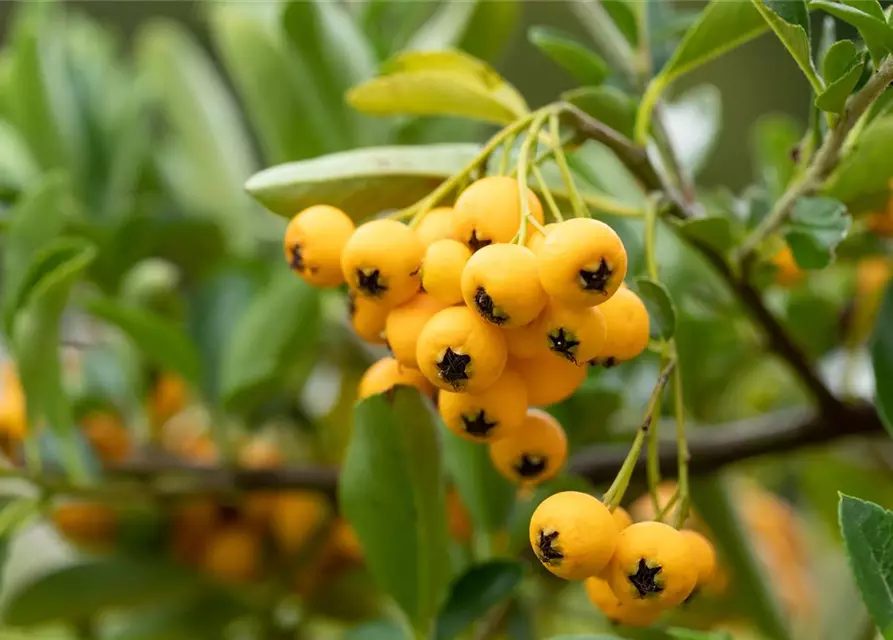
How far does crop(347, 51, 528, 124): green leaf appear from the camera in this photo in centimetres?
44

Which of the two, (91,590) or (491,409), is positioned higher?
(491,409)

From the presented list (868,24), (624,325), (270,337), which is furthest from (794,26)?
(270,337)

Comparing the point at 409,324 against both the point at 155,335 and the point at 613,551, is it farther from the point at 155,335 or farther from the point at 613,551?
the point at 155,335

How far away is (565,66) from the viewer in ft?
1.55

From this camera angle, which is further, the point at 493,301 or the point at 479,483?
the point at 479,483

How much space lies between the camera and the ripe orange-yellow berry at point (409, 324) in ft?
1.19

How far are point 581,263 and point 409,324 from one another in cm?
8

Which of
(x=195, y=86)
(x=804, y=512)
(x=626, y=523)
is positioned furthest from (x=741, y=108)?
(x=626, y=523)

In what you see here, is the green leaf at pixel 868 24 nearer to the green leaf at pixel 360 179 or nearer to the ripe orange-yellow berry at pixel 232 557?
the green leaf at pixel 360 179

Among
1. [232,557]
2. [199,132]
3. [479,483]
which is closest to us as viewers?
[479,483]

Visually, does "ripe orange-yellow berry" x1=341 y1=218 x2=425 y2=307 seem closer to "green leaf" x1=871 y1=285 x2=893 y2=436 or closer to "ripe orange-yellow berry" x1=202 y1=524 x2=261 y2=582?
"green leaf" x1=871 y1=285 x2=893 y2=436

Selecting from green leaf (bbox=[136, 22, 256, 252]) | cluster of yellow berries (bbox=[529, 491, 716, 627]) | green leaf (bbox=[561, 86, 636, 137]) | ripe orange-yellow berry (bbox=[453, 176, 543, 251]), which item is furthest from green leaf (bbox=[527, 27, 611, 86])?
green leaf (bbox=[136, 22, 256, 252])

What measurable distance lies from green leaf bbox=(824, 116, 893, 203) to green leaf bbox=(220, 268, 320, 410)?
0.32 metres

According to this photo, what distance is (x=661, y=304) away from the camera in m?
0.38
